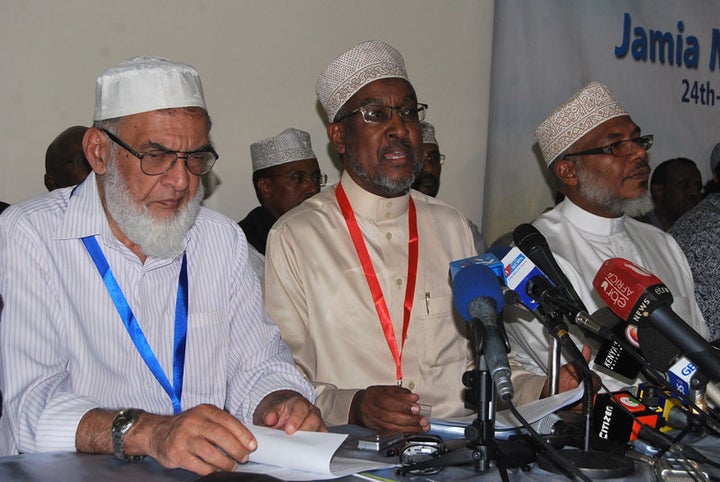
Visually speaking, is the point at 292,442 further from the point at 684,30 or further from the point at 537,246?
the point at 684,30

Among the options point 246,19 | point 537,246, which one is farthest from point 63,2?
point 537,246

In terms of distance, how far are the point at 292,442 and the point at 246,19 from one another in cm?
379

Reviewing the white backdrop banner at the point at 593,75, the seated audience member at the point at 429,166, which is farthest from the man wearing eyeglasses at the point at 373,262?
the white backdrop banner at the point at 593,75

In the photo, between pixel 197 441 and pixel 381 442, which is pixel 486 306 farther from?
pixel 197 441

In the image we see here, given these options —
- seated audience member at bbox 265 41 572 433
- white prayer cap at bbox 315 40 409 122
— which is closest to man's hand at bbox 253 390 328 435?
seated audience member at bbox 265 41 572 433

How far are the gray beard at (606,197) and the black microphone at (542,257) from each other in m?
1.87

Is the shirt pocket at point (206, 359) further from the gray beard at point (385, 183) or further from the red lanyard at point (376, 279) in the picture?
the gray beard at point (385, 183)

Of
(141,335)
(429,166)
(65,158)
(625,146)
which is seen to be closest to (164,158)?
(141,335)

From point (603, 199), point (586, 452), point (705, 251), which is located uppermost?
point (603, 199)

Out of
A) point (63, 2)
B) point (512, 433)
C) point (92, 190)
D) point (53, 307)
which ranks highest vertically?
point (63, 2)

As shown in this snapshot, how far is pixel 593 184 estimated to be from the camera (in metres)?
4.15

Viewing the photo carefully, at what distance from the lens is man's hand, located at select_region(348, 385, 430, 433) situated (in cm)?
264

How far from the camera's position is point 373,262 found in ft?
12.1

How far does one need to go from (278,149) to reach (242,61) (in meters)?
0.59
